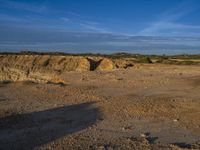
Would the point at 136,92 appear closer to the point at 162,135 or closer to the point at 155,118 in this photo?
the point at 155,118

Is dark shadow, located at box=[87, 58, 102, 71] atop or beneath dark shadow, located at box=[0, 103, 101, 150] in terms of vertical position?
atop

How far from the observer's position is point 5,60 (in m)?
36.0

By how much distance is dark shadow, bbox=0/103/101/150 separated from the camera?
10.4 meters

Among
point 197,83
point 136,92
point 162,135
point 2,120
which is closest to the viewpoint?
point 162,135

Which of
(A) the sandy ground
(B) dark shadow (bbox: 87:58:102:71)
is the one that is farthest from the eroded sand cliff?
(A) the sandy ground

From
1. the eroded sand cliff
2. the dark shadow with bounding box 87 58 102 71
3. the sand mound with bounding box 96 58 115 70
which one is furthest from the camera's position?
the dark shadow with bounding box 87 58 102 71

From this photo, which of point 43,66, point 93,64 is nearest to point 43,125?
point 43,66

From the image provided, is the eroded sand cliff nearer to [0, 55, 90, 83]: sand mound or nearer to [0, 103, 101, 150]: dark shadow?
[0, 55, 90, 83]: sand mound

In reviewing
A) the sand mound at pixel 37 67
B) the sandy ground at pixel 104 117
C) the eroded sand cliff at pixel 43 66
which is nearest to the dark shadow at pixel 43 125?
the sandy ground at pixel 104 117

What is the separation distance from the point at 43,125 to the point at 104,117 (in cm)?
215

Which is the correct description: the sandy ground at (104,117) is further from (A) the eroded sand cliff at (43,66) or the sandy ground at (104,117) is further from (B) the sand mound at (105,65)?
(B) the sand mound at (105,65)

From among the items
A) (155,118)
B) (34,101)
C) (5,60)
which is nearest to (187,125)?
(155,118)

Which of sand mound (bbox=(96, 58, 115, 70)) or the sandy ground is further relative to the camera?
sand mound (bbox=(96, 58, 115, 70))

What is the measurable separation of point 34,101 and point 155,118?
630 cm
